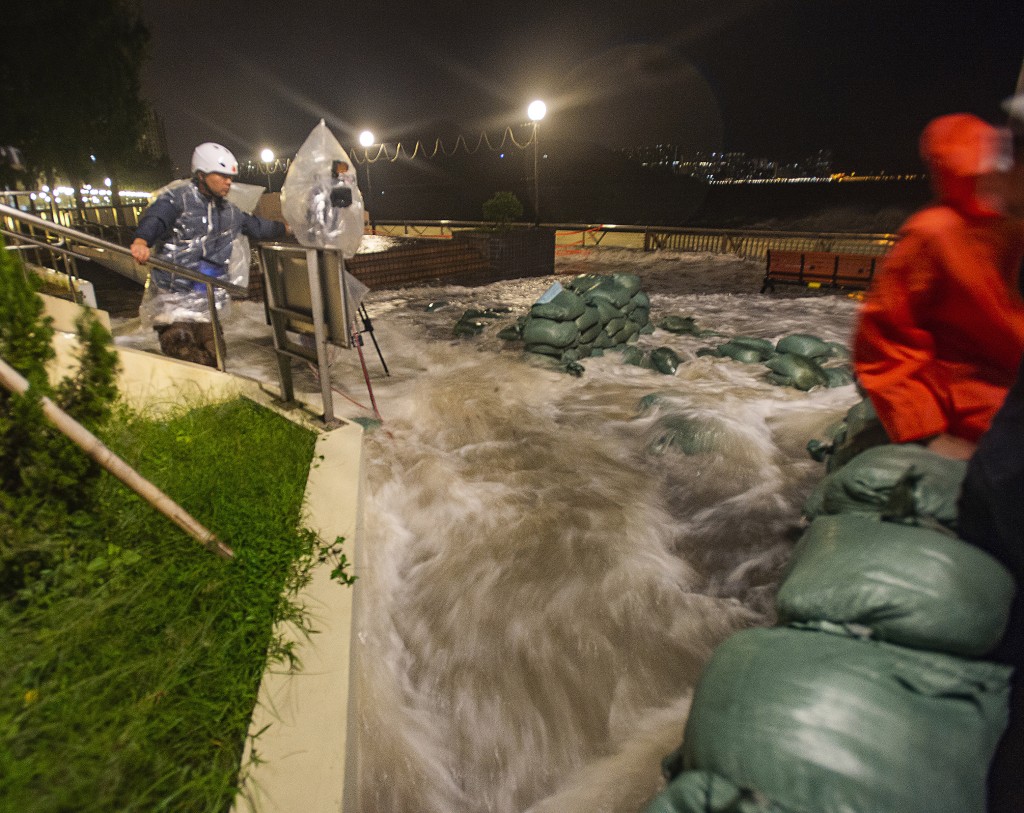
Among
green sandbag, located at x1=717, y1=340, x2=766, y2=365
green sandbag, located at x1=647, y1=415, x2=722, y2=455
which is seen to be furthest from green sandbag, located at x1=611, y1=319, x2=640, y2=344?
green sandbag, located at x1=647, y1=415, x2=722, y2=455

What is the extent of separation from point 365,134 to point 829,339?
48.5ft

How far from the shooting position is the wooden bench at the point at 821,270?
10711 mm

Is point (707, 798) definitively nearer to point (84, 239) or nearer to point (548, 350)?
point (84, 239)

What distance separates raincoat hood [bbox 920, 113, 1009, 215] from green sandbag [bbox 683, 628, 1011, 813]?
1458mm

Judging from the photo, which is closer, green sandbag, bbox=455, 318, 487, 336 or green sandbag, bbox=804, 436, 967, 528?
green sandbag, bbox=804, 436, 967, 528

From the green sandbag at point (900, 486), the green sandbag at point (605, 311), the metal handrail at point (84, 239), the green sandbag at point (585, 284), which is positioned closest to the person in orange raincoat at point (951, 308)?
the green sandbag at point (900, 486)

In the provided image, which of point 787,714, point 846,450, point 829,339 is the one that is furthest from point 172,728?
point 829,339

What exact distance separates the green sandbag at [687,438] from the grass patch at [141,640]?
3174 millimetres

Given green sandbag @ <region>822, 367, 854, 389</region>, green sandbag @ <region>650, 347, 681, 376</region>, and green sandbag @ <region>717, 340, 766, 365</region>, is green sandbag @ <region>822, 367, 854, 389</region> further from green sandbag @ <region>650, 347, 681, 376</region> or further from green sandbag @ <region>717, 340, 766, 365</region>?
green sandbag @ <region>650, 347, 681, 376</region>

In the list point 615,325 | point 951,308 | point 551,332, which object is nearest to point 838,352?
point 615,325

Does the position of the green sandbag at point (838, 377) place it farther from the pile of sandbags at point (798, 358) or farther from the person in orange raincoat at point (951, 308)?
the person in orange raincoat at point (951, 308)

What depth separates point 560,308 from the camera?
700cm

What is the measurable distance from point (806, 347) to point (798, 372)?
2.61ft

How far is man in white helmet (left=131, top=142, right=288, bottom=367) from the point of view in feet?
13.5
